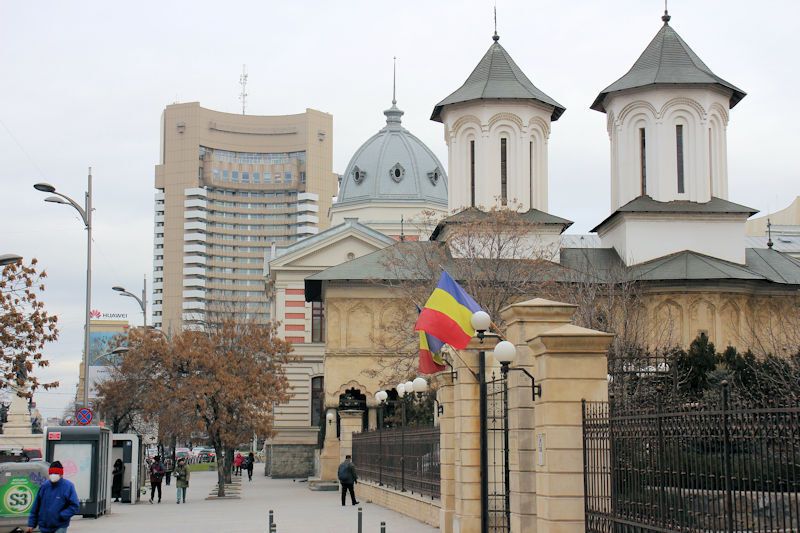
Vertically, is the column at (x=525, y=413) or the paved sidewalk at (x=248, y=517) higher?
the column at (x=525, y=413)

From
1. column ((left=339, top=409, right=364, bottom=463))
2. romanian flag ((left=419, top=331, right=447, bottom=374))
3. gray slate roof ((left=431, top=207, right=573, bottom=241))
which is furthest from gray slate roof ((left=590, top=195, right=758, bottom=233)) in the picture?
romanian flag ((left=419, top=331, right=447, bottom=374))

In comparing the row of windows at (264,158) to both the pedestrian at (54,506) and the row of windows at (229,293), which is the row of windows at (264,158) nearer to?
the row of windows at (229,293)

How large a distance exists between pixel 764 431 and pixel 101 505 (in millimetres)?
23147

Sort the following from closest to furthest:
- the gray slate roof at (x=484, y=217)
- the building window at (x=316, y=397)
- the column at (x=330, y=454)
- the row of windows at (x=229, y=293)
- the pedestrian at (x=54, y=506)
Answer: the pedestrian at (x=54, y=506), the gray slate roof at (x=484, y=217), the column at (x=330, y=454), the building window at (x=316, y=397), the row of windows at (x=229, y=293)

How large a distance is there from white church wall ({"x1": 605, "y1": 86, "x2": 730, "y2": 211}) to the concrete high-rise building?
115009mm

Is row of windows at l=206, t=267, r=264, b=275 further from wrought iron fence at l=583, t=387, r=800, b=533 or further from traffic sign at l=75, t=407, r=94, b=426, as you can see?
wrought iron fence at l=583, t=387, r=800, b=533

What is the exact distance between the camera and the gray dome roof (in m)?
73.6

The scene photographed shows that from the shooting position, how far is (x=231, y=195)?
542 feet

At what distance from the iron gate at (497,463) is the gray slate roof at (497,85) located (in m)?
30.0

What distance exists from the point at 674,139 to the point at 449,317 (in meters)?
30.6

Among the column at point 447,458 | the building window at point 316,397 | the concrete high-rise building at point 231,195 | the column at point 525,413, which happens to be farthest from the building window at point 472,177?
the concrete high-rise building at point 231,195

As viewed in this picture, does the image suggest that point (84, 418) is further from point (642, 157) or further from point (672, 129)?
point (672, 129)

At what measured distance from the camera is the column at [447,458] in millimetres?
21734

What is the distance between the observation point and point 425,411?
1592 inches
